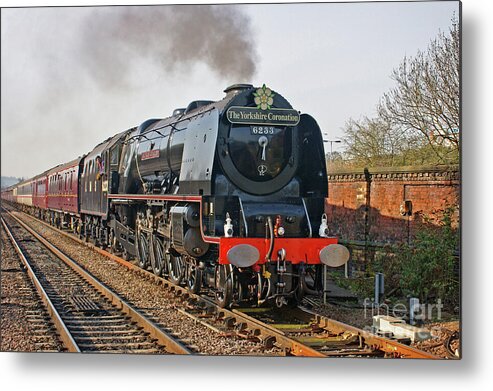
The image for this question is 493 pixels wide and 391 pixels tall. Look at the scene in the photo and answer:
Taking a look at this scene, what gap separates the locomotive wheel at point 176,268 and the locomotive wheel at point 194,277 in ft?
1.22

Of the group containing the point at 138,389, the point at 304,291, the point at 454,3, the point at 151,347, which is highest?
the point at 454,3

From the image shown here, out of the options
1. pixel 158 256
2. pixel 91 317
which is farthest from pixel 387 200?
pixel 91 317

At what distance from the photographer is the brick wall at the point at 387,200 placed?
828 cm

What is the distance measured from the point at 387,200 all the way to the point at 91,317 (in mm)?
5019

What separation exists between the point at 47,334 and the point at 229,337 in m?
2.20

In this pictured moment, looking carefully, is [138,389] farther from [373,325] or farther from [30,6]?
[30,6]

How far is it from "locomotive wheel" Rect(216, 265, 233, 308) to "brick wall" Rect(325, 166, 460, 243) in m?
2.75

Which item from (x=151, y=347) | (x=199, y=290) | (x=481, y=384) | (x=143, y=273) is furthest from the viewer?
(x=143, y=273)

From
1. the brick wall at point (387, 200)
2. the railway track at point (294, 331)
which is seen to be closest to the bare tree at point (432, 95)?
the brick wall at point (387, 200)

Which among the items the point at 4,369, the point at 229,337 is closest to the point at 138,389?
the point at 229,337

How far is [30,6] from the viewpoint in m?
7.50

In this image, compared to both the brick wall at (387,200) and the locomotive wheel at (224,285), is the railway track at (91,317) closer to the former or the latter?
the locomotive wheel at (224,285)

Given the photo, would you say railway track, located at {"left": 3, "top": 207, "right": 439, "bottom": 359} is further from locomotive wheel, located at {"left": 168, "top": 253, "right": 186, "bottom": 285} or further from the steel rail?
the steel rail

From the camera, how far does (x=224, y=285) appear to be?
25.8 feet
